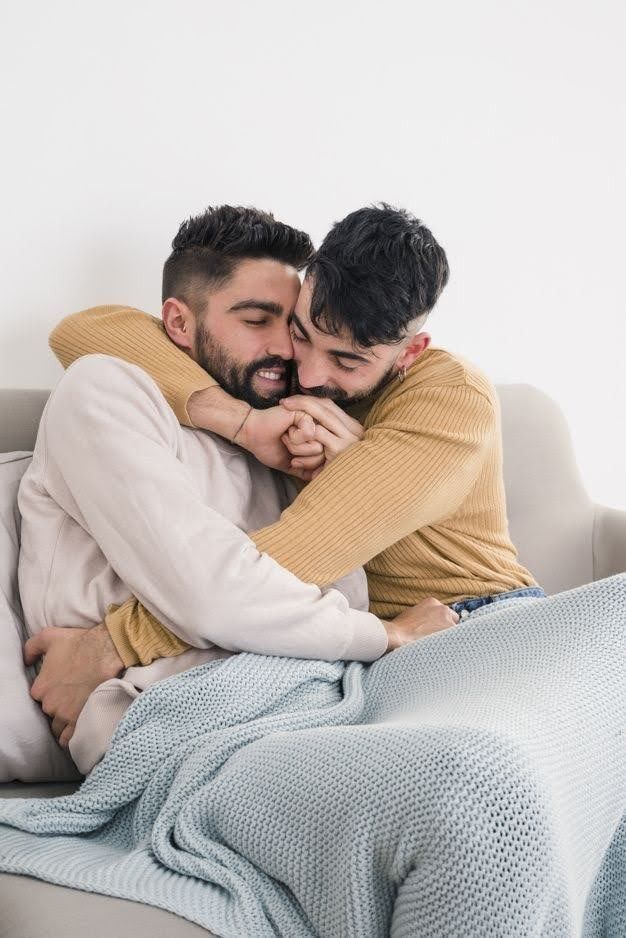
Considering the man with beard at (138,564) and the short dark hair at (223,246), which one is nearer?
the man with beard at (138,564)

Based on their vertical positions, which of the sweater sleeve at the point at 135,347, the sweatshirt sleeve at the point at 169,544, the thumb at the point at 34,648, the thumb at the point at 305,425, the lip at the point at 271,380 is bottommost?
the thumb at the point at 34,648

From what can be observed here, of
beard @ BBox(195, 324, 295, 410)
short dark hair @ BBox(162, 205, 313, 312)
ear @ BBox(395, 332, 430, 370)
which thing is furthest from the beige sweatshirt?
ear @ BBox(395, 332, 430, 370)

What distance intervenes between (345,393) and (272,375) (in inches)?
5.2

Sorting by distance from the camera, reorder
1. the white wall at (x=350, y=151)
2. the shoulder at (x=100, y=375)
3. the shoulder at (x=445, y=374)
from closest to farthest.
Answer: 1. the shoulder at (x=100, y=375)
2. the shoulder at (x=445, y=374)
3. the white wall at (x=350, y=151)

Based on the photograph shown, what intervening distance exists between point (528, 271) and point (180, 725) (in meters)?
1.56

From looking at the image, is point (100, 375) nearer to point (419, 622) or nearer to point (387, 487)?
point (387, 487)

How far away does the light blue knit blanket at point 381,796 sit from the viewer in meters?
0.85

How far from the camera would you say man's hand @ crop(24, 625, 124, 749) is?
1.29 metres

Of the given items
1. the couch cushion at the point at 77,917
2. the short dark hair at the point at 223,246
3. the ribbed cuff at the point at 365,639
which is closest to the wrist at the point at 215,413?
the short dark hair at the point at 223,246

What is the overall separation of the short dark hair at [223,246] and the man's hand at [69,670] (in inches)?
25.0

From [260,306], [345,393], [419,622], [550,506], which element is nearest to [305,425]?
[345,393]

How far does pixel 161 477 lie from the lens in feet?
4.33

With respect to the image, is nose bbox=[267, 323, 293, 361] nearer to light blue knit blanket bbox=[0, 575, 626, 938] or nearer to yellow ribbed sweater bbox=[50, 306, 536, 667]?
yellow ribbed sweater bbox=[50, 306, 536, 667]

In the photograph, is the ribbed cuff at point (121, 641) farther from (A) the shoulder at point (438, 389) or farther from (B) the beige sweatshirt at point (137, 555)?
(A) the shoulder at point (438, 389)
